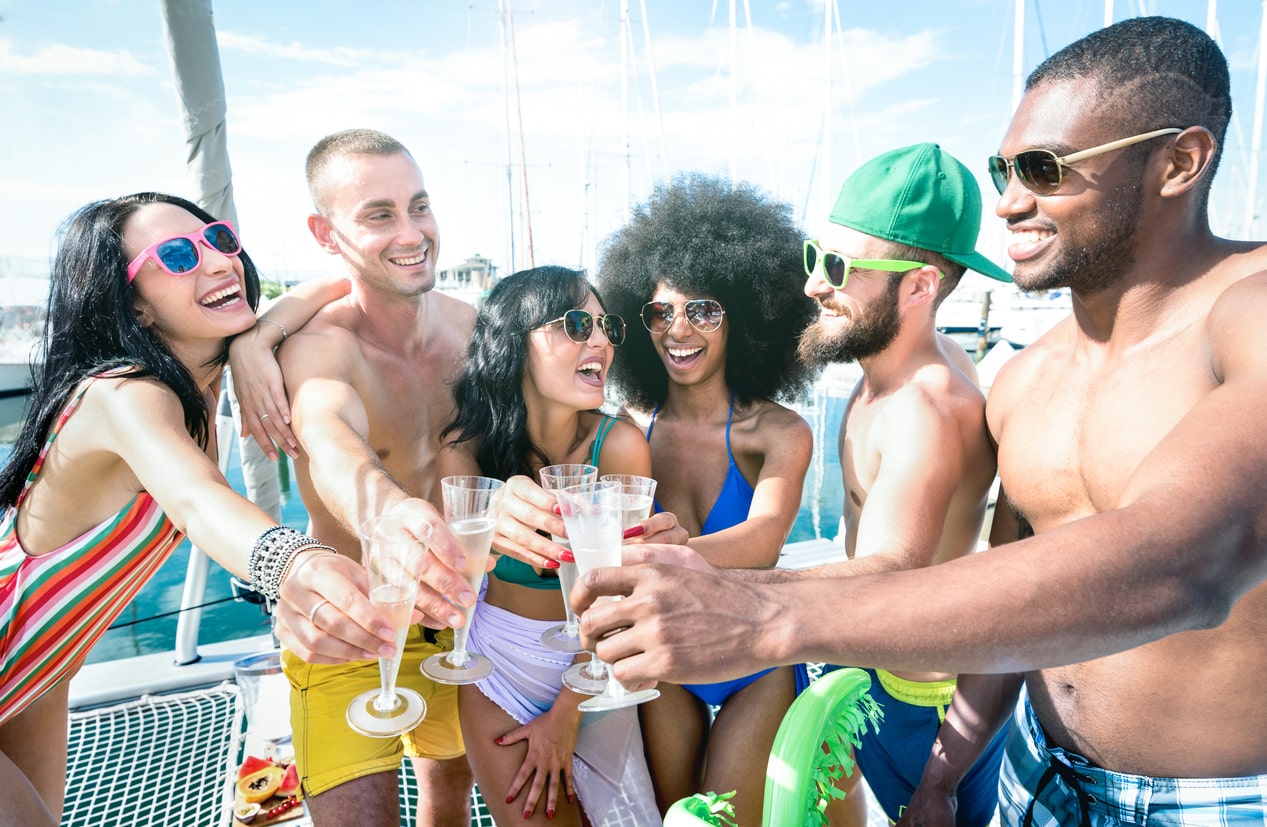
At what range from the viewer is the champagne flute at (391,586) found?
142cm

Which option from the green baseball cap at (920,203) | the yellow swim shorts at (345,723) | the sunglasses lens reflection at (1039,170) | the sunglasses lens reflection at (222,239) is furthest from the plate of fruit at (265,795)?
the sunglasses lens reflection at (1039,170)

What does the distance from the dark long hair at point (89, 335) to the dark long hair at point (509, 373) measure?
3.02 ft

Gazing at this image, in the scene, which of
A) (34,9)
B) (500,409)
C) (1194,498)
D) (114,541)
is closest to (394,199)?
(500,409)

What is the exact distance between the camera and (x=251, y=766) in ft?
10.1

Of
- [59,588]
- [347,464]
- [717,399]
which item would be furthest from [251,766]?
[717,399]

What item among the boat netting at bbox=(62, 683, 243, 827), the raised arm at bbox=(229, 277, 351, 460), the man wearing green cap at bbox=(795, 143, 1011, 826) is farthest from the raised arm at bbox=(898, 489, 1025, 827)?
the boat netting at bbox=(62, 683, 243, 827)

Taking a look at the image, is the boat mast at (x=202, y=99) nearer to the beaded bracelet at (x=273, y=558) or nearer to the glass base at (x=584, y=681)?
the beaded bracelet at (x=273, y=558)

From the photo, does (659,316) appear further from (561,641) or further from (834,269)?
(561,641)

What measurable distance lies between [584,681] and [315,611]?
71cm

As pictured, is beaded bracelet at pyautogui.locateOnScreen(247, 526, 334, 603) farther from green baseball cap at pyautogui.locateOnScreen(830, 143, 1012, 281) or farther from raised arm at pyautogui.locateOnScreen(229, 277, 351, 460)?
green baseball cap at pyautogui.locateOnScreen(830, 143, 1012, 281)

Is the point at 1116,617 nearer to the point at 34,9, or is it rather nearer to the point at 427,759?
the point at 427,759

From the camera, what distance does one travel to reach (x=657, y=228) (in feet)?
12.0

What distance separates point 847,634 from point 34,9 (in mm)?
9086

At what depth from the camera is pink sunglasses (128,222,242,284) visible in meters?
2.32
